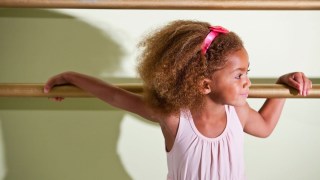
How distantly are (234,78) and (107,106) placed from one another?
38cm

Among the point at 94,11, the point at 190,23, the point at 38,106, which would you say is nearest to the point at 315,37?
the point at 190,23

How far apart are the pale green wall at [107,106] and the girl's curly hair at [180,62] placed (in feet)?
0.55

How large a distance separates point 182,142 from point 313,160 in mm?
443

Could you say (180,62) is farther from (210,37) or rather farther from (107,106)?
(107,106)

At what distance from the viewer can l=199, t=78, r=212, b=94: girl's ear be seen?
0.68 meters

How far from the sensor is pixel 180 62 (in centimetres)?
66

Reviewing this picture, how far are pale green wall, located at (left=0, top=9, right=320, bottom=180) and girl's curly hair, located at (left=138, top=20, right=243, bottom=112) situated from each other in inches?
6.6

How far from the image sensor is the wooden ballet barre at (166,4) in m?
0.68

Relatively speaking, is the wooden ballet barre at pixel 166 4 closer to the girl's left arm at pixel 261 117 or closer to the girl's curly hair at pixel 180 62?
the girl's curly hair at pixel 180 62

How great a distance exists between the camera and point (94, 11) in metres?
0.85

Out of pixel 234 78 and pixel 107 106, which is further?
pixel 107 106

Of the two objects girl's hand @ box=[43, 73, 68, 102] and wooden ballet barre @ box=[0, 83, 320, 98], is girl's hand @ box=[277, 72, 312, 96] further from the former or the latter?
girl's hand @ box=[43, 73, 68, 102]

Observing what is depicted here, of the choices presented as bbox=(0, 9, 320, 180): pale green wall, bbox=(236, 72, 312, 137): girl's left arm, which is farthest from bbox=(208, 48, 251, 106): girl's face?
bbox=(0, 9, 320, 180): pale green wall

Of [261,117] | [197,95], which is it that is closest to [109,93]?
[197,95]
